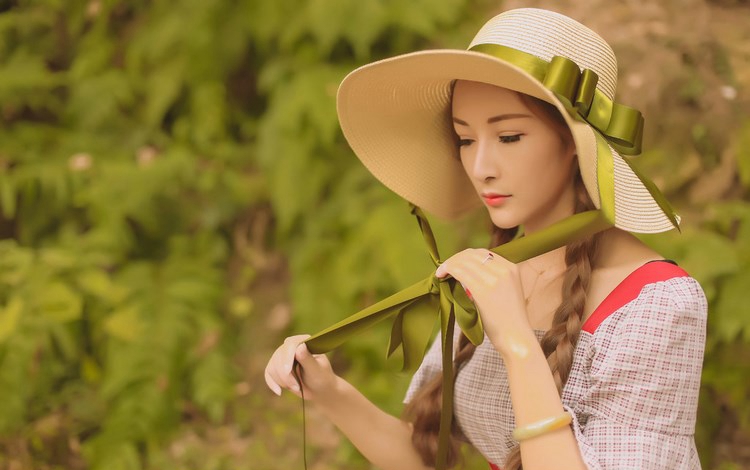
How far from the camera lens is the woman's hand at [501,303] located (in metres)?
1.23

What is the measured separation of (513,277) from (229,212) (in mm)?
2684

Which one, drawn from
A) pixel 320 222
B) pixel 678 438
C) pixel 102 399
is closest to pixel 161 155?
pixel 320 222

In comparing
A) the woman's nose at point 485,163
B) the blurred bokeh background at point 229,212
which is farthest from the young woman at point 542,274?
the blurred bokeh background at point 229,212

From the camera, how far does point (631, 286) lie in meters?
1.36

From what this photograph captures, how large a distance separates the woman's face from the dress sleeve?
0.79 feet

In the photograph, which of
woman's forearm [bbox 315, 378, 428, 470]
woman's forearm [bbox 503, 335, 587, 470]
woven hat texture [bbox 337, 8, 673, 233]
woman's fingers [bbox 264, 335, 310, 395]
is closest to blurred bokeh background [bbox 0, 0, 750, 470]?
woman's forearm [bbox 315, 378, 428, 470]

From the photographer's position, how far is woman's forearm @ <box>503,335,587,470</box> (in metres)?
1.21

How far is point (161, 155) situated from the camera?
388 cm

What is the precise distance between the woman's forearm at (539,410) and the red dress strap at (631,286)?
0.19 m

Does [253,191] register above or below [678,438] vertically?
below

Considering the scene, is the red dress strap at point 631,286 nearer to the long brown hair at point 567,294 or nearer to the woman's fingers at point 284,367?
the long brown hair at point 567,294

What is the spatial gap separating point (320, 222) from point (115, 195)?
907 millimetres

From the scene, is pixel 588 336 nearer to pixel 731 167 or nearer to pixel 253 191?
pixel 731 167

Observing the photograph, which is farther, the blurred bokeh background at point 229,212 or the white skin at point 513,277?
the blurred bokeh background at point 229,212
